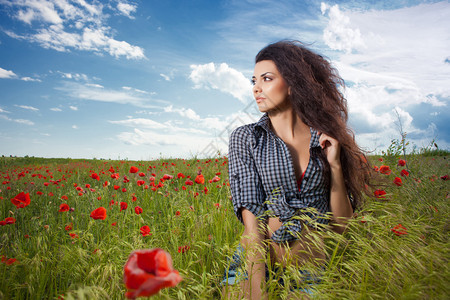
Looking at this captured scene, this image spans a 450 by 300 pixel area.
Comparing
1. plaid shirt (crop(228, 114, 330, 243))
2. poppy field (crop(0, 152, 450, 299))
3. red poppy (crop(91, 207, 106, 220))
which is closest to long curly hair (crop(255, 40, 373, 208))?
plaid shirt (crop(228, 114, 330, 243))

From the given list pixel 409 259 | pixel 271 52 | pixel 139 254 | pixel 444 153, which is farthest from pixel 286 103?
pixel 444 153

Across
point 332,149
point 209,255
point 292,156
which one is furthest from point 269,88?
point 209,255

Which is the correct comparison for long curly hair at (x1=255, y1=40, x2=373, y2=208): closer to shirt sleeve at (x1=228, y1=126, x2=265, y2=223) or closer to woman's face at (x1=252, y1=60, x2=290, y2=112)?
woman's face at (x1=252, y1=60, x2=290, y2=112)

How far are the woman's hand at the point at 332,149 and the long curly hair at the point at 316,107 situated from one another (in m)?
0.04

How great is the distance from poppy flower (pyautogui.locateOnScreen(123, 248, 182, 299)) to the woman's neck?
1896mm

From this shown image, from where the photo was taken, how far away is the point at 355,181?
2.33 metres

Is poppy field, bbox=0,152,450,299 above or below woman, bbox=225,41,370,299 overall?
below

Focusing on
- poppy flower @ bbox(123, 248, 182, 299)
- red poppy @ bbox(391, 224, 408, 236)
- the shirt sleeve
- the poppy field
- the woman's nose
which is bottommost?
the poppy field

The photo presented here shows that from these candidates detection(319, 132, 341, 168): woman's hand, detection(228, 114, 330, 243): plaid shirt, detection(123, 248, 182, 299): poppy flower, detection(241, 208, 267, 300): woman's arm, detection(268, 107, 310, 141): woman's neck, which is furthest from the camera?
detection(268, 107, 310, 141): woman's neck

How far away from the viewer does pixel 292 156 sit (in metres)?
2.31

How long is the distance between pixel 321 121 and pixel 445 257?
118 cm

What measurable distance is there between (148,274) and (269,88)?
6.26ft

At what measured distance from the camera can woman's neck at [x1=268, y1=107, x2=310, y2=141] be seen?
2.38 m

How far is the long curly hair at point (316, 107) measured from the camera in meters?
2.27
